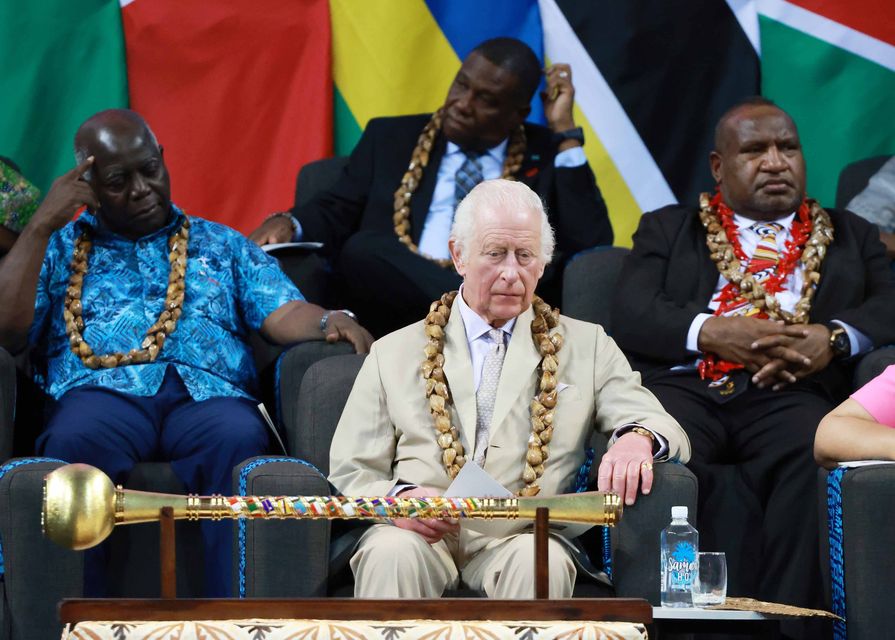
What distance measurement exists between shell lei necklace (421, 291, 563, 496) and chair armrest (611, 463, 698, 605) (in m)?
0.23

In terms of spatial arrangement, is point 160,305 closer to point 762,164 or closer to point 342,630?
point 762,164

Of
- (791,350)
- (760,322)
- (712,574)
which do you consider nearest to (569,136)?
(760,322)

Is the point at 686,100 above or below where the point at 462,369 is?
above

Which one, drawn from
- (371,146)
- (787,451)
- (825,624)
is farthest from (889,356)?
(371,146)

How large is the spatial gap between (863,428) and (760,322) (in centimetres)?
90

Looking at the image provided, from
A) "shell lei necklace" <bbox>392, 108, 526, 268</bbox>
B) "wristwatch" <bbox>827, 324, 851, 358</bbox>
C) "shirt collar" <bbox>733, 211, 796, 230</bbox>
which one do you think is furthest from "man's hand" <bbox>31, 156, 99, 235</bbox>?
"wristwatch" <bbox>827, 324, 851, 358</bbox>

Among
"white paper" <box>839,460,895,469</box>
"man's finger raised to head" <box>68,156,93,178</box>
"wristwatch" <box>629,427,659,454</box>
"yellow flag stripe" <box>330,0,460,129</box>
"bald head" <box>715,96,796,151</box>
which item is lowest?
"white paper" <box>839,460,895,469</box>

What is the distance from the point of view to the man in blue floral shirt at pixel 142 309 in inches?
153

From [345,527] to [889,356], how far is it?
1.63m

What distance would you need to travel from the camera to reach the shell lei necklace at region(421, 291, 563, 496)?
320 cm

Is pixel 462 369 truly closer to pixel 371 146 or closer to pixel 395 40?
pixel 371 146

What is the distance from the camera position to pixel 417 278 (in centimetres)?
459

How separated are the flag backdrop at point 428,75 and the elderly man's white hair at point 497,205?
209cm

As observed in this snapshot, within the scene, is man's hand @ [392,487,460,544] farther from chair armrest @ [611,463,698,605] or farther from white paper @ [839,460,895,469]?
white paper @ [839,460,895,469]
